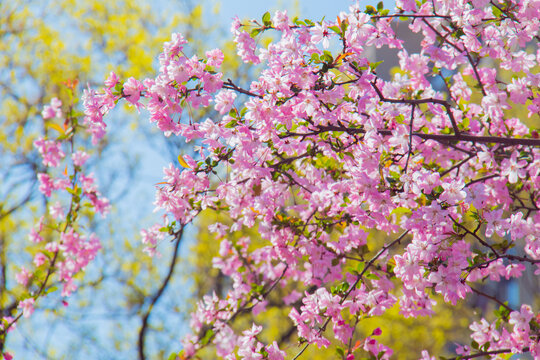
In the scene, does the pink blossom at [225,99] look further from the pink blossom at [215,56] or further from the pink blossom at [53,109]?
the pink blossom at [53,109]

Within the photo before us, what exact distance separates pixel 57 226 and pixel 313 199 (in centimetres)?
266

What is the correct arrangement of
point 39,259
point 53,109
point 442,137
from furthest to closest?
point 53,109 < point 39,259 < point 442,137

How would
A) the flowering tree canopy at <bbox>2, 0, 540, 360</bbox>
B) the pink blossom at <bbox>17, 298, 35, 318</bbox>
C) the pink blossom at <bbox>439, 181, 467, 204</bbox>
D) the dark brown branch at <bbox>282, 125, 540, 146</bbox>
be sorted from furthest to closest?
the pink blossom at <bbox>17, 298, 35, 318</bbox>
the dark brown branch at <bbox>282, 125, 540, 146</bbox>
the flowering tree canopy at <bbox>2, 0, 540, 360</bbox>
the pink blossom at <bbox>439, 181, 467, 204</bbox>

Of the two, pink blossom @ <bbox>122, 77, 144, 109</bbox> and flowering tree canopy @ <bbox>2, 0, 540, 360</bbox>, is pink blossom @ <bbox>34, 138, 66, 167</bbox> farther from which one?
pink blossom @ <bbox>122, 77, 144, 109</bbox>

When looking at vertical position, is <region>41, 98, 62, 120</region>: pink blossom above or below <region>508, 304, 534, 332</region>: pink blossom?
above

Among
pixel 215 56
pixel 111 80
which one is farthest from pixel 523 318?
pixel 111 80

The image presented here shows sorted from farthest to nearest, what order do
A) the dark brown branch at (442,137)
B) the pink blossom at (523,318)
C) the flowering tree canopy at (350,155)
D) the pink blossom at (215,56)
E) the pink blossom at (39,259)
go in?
1. the pink blossom at (39,259)
2. the pink blossom at (523,318)
3. the pink blossom at (215,56)
4. the dark brown branch at (442,137)
5. the flowering tree canopy at (350,155)

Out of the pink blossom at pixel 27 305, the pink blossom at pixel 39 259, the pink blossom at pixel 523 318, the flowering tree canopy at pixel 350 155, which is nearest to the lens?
the flowering tree canopy at pixel 350 155

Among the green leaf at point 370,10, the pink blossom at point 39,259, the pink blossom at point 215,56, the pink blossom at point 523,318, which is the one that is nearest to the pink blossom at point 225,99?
the pink blossom at point 215,56

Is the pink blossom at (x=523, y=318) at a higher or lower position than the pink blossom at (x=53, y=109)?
lower

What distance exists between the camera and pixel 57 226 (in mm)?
5078

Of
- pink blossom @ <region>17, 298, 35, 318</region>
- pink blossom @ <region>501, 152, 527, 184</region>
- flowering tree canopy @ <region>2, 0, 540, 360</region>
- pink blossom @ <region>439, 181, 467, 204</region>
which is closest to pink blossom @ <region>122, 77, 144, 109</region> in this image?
flowering tree canopy @ <region>2, 0, 540, 360</region>

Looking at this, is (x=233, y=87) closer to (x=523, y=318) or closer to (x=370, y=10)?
(x=370, y=10)

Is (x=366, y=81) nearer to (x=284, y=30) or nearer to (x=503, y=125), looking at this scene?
(x=284, y=30)
